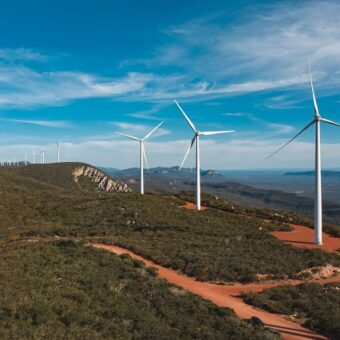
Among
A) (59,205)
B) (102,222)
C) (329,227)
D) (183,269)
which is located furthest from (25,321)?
(59,205)

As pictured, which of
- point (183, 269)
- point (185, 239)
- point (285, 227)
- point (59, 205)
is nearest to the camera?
point (183, 269)

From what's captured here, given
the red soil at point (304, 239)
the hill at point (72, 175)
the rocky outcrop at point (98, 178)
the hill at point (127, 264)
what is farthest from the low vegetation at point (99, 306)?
the rocky outcrop at point (98, 178)

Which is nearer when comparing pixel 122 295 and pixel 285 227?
pixel 122 295

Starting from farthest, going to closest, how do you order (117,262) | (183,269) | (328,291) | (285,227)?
(285,227), (183,269), (117,262), (328,291)

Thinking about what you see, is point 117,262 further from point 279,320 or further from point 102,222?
point 102,222

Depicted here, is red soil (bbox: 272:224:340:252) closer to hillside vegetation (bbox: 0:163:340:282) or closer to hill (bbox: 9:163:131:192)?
hillside vegetation (bbox: 0:163:340:282)

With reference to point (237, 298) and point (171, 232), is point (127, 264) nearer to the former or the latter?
point (237, 298)

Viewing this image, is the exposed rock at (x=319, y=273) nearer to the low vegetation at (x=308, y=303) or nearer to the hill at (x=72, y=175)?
the low vegetation at (x=308, y=303)
